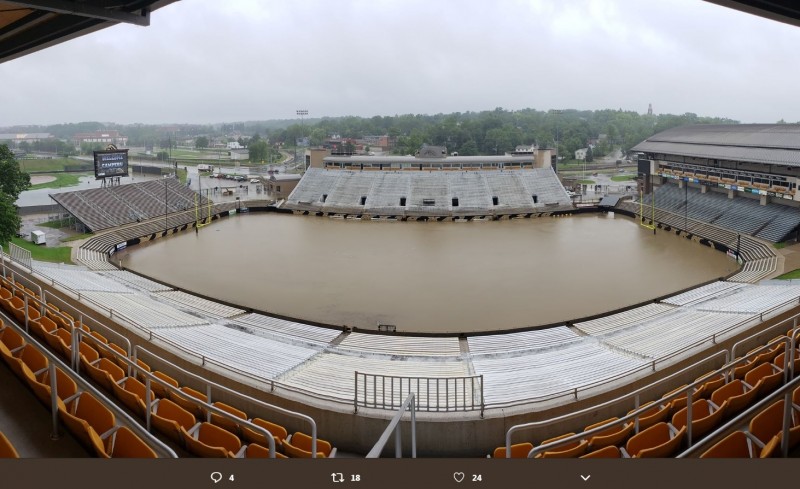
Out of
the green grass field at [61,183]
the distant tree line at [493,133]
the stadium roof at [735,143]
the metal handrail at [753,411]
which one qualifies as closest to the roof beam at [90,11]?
the metal handrail at [753,411]

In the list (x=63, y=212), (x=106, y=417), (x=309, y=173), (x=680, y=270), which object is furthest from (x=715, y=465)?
(x=309, y=173)

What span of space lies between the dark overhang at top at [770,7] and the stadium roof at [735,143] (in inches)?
824

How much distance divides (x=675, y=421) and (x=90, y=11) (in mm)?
6269

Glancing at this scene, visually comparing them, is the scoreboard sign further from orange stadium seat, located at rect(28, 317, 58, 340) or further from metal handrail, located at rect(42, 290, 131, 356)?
orange stadium seat, located at rect(28, 317, 58, 340)

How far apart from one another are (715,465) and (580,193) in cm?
3677

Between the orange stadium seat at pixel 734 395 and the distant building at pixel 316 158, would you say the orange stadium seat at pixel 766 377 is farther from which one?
the distant building at pixel 316 158

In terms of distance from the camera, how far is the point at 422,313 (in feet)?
43.6

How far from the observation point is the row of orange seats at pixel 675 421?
4242 millimetres

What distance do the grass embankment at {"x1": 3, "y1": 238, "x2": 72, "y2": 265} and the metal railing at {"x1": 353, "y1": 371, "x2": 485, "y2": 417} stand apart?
14.8m

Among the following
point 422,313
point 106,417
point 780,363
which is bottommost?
point 422,313

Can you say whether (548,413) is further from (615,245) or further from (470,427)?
(615,245)

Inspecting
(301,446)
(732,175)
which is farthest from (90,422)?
(732,175)

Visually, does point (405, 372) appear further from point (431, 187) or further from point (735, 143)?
point (735, 143)

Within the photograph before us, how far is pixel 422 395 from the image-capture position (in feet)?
23.2
